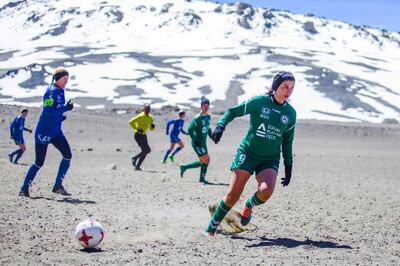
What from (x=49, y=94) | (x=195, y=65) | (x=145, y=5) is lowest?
(x=49, y=94)

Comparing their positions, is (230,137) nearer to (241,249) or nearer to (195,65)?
(241,249)

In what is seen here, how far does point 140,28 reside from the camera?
119 metres

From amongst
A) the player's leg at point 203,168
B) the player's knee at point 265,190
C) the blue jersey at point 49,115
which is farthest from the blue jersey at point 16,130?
the player's knee at point 265,190

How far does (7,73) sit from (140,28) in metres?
51.6

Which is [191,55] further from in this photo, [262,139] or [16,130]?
[262,139]

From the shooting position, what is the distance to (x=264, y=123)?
7789mm

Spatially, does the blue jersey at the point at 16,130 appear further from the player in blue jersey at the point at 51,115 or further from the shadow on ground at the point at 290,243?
the shadow on ground at the point at 290,243

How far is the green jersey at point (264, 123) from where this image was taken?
25.6ft

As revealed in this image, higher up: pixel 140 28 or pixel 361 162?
pixel 140 28

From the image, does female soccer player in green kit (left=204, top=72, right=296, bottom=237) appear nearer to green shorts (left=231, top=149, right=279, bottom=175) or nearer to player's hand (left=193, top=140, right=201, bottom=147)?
green shorts (left=231, top=149, right=279, bottom=175)

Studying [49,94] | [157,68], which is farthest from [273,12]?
[49,94]

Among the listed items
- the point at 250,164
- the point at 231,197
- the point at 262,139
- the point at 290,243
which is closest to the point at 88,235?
the point at 231,197

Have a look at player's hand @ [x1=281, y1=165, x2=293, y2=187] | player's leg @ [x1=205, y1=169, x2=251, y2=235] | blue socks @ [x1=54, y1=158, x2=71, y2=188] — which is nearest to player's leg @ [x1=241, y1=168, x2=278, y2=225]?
player's leg @ [x1=205, y1=169, x2=251, y2=235]

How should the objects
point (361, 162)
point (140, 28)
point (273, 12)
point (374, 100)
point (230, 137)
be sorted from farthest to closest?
point (273, 12)
point (140, 28)
point (374, 100)
point (230, 137)
point (361, 162)
